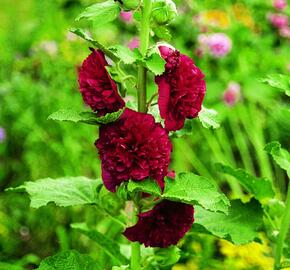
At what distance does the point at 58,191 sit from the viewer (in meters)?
1.52

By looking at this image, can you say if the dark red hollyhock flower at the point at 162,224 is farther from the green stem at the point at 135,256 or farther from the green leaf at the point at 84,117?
the green leaf at the point at 84,117

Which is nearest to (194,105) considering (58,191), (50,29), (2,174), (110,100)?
(110,100)

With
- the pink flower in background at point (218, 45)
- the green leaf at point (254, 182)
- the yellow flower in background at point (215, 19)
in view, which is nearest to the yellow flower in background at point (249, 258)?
the green leaf at point (254, 182)

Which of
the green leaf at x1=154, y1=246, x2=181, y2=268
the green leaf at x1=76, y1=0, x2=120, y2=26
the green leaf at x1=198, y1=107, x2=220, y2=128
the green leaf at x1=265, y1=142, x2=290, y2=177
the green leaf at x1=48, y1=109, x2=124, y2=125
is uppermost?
the green leaf at x1=76, y1=0, x2=120, y2=26

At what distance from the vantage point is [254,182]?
161 cm

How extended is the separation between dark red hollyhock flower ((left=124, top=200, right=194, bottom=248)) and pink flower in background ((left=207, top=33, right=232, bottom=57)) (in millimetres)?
1919

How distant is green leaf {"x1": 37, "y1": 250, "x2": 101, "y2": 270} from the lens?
4.71 feet

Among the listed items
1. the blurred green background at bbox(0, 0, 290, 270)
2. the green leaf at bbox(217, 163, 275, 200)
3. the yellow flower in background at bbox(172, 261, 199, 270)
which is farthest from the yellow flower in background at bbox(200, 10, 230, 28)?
the green leaf at bbox(217, 163, 275, 200)

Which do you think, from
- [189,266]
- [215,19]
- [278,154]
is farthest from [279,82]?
[215,19]

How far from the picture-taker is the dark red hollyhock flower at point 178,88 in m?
1.33

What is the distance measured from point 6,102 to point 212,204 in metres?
1.87

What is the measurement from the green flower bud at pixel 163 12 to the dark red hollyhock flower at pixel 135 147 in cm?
19

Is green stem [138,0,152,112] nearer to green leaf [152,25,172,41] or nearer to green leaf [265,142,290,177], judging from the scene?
green leaf [152,25,172,41]

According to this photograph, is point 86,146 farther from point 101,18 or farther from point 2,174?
point 101,18
